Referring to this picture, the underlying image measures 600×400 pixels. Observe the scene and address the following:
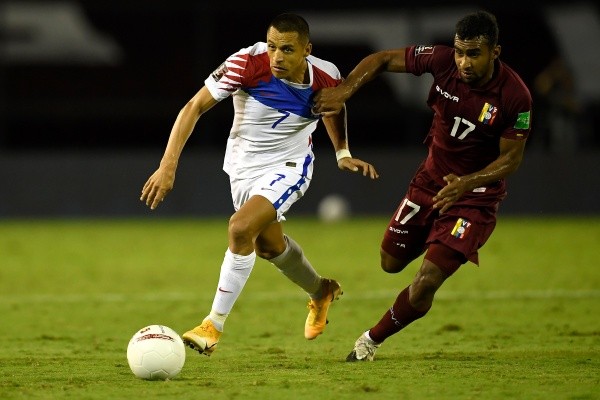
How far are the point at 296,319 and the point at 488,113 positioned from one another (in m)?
3.19

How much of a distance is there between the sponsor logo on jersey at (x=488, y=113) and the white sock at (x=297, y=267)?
1.71 meters

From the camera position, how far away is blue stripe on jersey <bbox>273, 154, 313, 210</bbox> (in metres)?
7.42

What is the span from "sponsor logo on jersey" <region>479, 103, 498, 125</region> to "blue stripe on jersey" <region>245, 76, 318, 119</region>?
120cm

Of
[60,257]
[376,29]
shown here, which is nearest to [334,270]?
[60,257]

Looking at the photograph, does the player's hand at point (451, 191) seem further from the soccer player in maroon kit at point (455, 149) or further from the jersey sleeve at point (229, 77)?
the jersey sleeve at point (229, 77)

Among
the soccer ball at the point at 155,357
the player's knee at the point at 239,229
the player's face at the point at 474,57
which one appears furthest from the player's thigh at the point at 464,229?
the soccer ball at the point at 155,357

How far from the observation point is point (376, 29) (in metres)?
20.6

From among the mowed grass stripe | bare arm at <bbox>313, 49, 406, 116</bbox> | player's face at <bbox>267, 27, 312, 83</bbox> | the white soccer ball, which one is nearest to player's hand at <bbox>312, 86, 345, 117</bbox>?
bare arm at <bbox>313, 49, 406, 116</bbox>

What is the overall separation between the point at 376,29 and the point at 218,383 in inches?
585

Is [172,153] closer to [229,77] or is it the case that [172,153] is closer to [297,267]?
[229,77]

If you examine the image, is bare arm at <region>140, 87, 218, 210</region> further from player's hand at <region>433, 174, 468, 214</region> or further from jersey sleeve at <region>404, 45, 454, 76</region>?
player's hand at <region>433, 174, 468, 214</region>

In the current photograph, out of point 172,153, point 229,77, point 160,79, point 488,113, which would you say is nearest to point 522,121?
point 488,113

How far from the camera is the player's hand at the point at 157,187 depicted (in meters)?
6.86

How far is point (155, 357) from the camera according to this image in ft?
21.1
